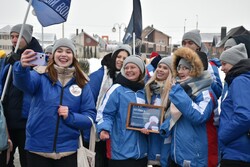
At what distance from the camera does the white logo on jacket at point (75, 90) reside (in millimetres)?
3528

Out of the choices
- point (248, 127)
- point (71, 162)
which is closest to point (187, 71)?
point (248, 127)

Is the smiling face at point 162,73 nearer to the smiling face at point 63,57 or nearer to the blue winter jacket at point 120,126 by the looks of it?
the blue winter jacket at point 120,126

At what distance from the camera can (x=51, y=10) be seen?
4418 millimetres

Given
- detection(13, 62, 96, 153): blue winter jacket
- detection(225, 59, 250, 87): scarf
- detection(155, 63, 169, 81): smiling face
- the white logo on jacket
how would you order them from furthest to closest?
detection(155, 63, 169, 81): smiling face, the white logo on jacket, detection(13, 62, 96, 153): blue winter jacket, detection(225, 59, 250, 87): scarf

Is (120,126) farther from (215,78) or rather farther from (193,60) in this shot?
(215,78)

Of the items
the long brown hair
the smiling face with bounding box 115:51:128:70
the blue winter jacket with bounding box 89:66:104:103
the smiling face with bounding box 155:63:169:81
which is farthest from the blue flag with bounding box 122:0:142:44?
the long brown hair

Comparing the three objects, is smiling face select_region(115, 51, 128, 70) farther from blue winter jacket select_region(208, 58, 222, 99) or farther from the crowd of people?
blue winter jacket select_region(208, 58, 222, 99)

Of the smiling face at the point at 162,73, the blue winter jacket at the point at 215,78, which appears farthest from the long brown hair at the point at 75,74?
the blue winter jacket at the point at 215,78

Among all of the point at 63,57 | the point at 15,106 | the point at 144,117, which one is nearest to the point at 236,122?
the point at 144,117

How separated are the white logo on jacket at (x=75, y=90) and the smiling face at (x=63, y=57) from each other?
0.24 metres

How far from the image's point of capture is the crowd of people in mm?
3230

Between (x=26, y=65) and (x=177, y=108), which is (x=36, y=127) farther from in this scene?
(x=177, y=108)

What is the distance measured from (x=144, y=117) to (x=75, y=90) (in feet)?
2.90

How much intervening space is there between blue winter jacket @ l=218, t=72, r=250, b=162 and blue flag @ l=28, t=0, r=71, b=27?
2.41m
